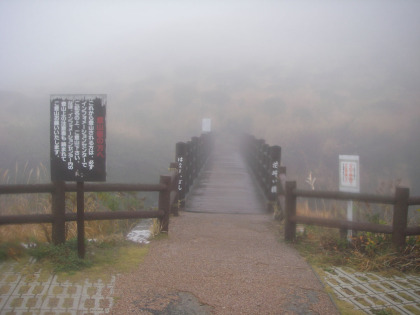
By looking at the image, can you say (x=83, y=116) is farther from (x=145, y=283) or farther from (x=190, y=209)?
(x=190, y=209)

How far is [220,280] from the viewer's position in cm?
431

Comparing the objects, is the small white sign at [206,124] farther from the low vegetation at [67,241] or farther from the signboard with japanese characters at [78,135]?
the signboard with japanese characters at [78,135]

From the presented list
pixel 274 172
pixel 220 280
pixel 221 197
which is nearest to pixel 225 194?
pixel 221 197

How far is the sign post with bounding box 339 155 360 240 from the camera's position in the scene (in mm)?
5703

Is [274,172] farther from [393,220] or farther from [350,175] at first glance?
[393,220]

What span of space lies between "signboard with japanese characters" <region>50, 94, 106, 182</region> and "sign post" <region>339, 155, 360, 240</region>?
336 cm

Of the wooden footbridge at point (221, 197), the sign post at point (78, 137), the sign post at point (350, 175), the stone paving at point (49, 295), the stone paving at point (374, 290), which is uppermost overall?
the sign post at point (78, 137)

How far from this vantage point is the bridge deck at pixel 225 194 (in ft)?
30.8

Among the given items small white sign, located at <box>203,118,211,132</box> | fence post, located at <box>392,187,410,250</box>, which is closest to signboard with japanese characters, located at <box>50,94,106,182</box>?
fence post, located at <box>392,187,410,250</box>

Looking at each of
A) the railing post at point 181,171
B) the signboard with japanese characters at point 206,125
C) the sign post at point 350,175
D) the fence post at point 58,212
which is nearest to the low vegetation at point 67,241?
the fence post at point 58,212

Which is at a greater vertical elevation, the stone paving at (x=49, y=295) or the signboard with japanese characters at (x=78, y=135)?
the signboard with japanese characters at (x=78, y=135)

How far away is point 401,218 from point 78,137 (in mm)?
4011

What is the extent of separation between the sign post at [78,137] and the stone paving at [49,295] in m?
1.11

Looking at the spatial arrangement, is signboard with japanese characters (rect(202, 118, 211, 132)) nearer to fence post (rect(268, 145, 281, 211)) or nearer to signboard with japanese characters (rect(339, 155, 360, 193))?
fence post (rect(268, 145, 281, 211))
